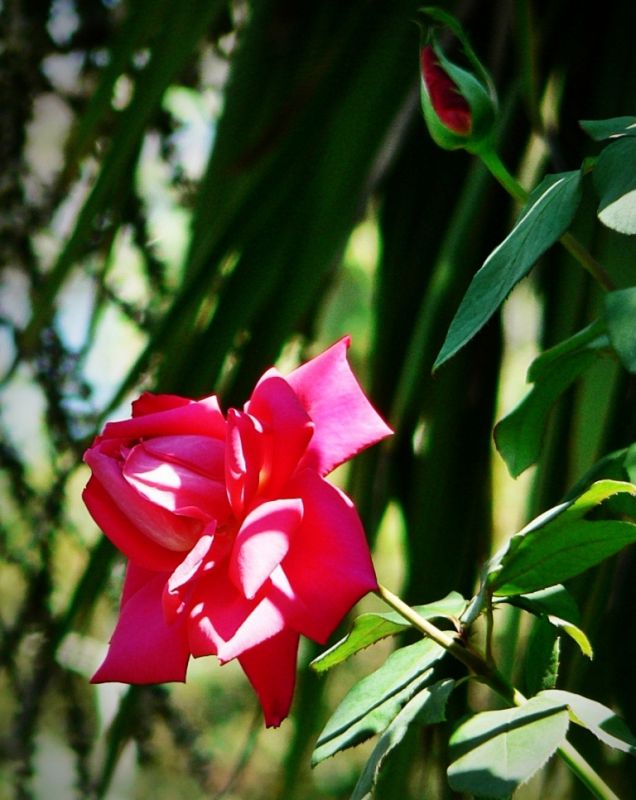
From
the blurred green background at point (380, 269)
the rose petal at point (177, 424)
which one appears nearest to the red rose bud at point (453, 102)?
the rose petal at point (177, 424)

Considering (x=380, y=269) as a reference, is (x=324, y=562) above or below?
above

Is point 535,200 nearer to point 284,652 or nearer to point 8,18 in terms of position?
point 284,652

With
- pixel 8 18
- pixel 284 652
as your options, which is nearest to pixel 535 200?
pixel 284 652

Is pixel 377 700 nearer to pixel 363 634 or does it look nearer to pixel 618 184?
pixel 363 634

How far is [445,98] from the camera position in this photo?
0.34 m

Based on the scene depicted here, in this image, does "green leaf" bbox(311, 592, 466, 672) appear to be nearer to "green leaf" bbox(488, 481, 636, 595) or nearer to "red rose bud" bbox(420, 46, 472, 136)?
"green leaf" bbox(488, 481, 636, 595)

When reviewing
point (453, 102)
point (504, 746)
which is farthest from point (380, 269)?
point (504, 746)

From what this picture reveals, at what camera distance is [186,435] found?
0.31 meters

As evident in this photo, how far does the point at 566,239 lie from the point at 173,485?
128 millimetres

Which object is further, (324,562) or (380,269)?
(380,269)

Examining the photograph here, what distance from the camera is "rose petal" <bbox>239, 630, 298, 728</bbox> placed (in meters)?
0.29

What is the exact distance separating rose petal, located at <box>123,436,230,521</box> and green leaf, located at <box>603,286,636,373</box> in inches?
4.1

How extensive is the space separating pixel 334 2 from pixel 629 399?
364 mm

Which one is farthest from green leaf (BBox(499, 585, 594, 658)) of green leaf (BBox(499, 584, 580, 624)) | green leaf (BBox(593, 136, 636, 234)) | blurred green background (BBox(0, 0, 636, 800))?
blurred green background (BBox(0, 0, 636, 800))
